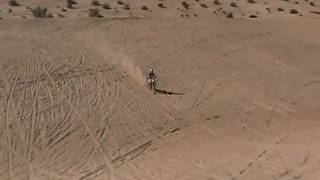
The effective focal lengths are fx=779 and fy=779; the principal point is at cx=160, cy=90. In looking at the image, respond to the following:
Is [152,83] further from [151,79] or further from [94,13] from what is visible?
[94,13]

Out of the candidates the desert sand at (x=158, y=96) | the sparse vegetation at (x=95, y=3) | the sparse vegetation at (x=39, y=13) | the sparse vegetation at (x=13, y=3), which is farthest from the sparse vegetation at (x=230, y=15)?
the sparse vegetation at (x=13, y=3)

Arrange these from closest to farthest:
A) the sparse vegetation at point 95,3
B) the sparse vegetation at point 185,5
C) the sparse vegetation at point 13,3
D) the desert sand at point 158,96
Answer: the desert sand at point 158,96, the sparse vegetation at point 13,3, the sparse vegetation at point 95,3, the sparse vegetation at point 185,5

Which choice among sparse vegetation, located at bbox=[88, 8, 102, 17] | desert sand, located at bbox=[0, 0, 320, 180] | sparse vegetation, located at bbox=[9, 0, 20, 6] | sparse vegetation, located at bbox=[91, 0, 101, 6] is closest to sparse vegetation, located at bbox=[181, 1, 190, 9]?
desert sand, located at bbox=[0, 0, 320, 180]

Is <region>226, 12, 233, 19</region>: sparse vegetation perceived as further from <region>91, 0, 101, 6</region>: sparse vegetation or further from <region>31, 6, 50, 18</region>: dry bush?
<region>31, 6, 50, 18</region>: dry bush

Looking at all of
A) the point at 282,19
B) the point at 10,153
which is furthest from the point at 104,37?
the point at 10,153

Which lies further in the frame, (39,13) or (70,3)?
(70,3)

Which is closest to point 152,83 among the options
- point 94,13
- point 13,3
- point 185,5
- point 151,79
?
point 151,79

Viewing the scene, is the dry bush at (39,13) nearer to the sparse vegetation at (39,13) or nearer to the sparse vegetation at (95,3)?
the sparse vegetation at (39,13)

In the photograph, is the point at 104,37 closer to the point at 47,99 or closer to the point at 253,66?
the point at 253,66

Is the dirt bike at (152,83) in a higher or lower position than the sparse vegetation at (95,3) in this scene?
higher
